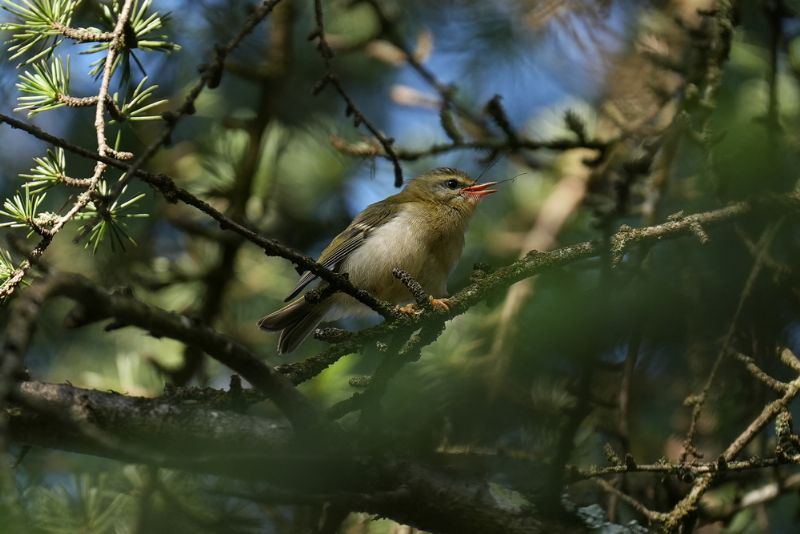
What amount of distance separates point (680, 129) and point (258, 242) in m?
2.23

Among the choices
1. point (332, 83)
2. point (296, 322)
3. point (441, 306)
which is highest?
point (296, 322)

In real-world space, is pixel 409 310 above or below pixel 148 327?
above

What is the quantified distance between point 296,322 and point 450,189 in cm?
134

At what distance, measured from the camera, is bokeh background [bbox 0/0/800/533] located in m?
3.57

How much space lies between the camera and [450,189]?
5.57m

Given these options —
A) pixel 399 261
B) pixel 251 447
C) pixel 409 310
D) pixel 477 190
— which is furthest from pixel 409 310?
pixel 477 190

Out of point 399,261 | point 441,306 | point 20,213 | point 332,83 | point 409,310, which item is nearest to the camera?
point 20,213

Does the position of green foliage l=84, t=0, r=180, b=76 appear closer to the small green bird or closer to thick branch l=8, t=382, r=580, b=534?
thick branch l=8, t=382, r=580, b=534

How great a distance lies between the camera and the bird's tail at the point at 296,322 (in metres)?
4.94

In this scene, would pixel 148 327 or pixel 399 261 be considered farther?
pixel 399 261

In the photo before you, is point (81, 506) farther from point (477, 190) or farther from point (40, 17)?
point (477, 190)

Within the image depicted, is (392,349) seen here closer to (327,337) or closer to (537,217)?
(327,337)

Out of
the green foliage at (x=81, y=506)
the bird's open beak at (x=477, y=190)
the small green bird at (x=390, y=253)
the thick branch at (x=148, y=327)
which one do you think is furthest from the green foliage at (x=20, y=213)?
the bird's open beak at (x=477, y=190)

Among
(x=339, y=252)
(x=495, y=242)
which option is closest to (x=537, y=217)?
(x=495, y=242)
